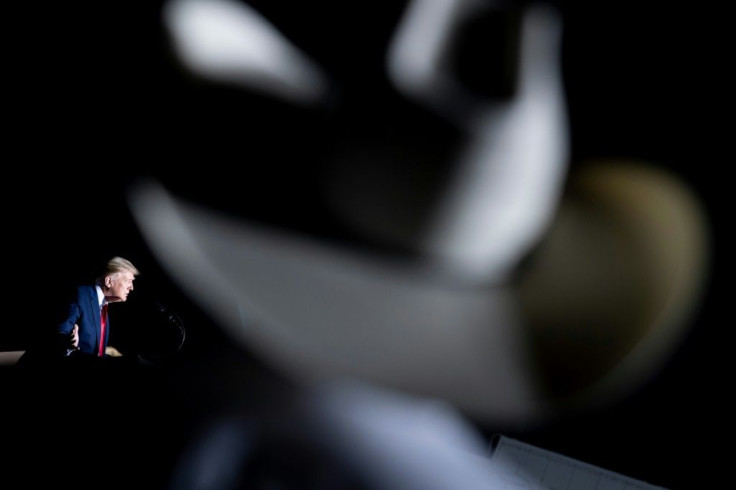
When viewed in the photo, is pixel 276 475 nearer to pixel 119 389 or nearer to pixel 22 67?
pixel 119 389

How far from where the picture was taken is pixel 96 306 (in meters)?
1.59

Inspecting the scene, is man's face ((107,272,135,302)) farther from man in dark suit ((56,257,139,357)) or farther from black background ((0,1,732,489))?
black background ((0,1,732,489))

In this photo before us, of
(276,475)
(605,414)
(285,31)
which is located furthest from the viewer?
(605,414)

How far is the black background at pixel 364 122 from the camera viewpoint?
0.91m

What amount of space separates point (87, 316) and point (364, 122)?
108cm

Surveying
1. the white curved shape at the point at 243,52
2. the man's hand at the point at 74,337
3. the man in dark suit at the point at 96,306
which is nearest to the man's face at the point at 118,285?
the man in dark suit at the point at 96,306

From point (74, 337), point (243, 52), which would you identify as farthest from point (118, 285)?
point (243, 52)

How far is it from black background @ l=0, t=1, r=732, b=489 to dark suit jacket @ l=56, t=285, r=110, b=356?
0.24 feet

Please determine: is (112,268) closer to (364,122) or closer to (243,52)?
(243,52)

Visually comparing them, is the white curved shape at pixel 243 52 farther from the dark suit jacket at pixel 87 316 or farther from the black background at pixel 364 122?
the dark suit jacket at pixel 87 316

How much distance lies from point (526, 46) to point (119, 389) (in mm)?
862

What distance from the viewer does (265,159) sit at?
0.90 metres

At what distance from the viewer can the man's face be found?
1630mm

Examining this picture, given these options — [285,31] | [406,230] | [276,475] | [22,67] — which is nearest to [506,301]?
[406,230]
